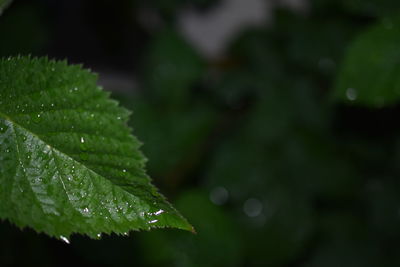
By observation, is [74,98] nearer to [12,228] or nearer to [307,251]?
[12,228]

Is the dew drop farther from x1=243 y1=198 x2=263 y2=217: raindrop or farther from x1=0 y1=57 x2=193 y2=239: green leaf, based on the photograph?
x1=243 y1=198 x2=263 y2=217: raindrop

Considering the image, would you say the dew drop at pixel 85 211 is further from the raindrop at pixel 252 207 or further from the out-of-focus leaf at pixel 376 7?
the raindrop at pixel 252 207

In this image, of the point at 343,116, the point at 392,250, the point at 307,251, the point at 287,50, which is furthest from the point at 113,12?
the point at 392,250

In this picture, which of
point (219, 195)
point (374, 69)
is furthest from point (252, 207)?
point (374, 69)

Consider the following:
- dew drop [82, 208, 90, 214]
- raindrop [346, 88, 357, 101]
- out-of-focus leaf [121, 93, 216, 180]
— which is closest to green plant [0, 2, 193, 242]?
dew drop [82, 208, 90, 214]

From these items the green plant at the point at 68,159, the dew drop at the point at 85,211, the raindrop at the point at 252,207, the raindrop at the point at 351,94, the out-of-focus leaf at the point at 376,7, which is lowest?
the dew drop at the point at 85,211

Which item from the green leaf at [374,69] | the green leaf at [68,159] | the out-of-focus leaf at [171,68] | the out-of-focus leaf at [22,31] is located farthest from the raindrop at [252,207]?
the green leaf at [68,159]
